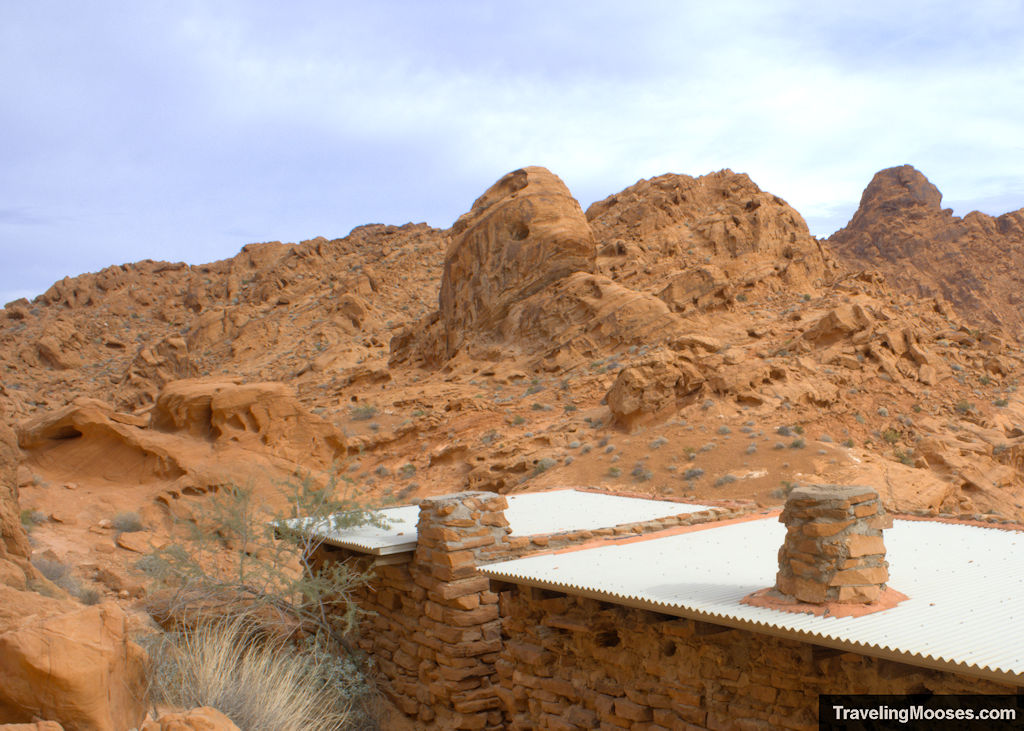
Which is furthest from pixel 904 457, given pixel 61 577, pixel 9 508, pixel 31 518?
pixel 31 518

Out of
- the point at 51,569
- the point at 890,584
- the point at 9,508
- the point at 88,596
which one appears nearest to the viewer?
the point at 890,584

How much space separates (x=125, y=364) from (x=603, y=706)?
4690 cm

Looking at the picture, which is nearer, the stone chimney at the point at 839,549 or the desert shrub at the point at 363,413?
the stone chimney at the point at 839,549

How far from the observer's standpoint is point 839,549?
480 centimetres

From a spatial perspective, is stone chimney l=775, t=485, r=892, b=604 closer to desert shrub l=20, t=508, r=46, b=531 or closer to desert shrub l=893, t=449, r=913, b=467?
desert shrub l=20, t=508, r=46, b=531

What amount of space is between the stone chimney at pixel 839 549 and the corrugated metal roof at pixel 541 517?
14.0ft

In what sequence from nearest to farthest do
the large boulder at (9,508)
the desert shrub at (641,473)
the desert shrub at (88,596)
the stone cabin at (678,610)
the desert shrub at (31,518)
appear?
the stone cabin at (678,610) → the large boulder at (9,508) → the desert shrub at (88,596) → the desert shrub at (31,518) → the desert shrub at (641,473)

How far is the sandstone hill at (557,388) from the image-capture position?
531 inches

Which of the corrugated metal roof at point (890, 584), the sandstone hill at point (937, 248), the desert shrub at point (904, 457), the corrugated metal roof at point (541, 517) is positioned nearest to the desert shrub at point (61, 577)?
the corrugated metal roof at point (541, 517)

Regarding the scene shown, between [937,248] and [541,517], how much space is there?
170ft

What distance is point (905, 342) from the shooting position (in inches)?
829

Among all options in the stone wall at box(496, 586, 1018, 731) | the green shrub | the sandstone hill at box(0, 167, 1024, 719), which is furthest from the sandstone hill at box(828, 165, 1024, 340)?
the stone wall at box(496, 586, 1018, 731)

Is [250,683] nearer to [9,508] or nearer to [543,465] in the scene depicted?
[9,508]

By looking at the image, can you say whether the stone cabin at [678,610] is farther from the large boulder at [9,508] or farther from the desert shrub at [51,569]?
the desert shrub at [51,569]
